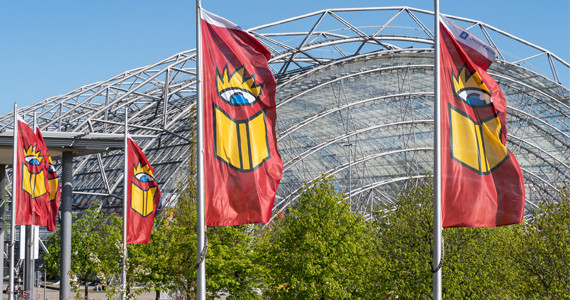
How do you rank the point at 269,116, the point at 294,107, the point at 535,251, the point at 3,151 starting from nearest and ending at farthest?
the point at 269,116 → the point at 535,251 → the point at 3,151 → the point at 294,107

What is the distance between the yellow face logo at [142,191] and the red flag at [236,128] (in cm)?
1259

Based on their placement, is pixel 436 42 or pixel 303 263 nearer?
pixel 436 42

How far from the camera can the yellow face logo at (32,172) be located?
78.6 feet

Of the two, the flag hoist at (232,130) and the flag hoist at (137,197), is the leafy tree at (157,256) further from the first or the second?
the flag hoist at (232,130)

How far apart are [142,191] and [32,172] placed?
12.2 ft

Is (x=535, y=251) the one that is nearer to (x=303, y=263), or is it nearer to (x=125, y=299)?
(x=303, y=263)

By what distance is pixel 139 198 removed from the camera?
82.6ft

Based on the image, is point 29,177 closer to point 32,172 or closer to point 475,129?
point 32,172

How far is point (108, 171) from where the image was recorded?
6438cm

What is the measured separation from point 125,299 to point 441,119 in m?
8.53

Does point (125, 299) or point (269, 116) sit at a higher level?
point (269, 116)

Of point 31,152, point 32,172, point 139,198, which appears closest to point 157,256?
point 139,198

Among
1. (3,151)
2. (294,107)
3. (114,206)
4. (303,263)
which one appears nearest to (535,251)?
(303,263)

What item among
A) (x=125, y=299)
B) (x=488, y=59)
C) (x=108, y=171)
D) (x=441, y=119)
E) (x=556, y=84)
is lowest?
(x=125, y=299)
